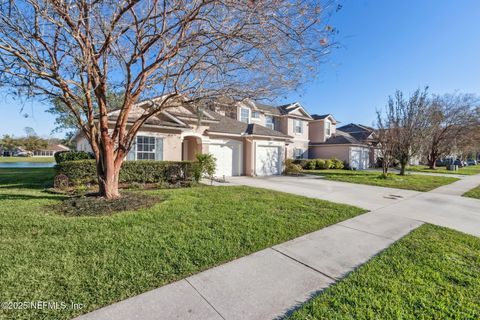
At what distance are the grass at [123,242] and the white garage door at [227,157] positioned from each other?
764 cm

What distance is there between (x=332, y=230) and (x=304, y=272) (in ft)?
7.08

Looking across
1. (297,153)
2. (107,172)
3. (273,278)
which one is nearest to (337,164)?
(297,153)

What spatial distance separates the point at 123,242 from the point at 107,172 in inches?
142

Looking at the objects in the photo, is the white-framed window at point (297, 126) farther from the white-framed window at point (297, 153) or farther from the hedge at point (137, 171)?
the hedge at point (137, 171)

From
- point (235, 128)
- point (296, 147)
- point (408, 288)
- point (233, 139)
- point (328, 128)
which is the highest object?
point (328, 128)

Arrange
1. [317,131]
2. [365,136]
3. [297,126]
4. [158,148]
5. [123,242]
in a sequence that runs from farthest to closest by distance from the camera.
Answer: [365,136]
[317,131]
[297,126]
[158,148]
[123,242]

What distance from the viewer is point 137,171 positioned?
34.3ft

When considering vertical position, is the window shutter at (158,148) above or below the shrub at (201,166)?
above

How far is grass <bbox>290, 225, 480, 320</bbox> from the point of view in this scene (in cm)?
255

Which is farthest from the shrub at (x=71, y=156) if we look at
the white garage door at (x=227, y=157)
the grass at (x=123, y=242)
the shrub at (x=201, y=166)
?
the white garage door at (x=227, y=157)

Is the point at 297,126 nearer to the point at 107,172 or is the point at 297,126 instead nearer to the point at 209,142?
the point at 209,142

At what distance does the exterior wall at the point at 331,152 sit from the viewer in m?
25.0

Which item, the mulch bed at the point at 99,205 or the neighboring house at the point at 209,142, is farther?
the neighboring house at the point at 209,142

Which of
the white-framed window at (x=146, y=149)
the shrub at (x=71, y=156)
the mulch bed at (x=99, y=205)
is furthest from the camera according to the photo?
the white-framed window at (x=146, y=149)
